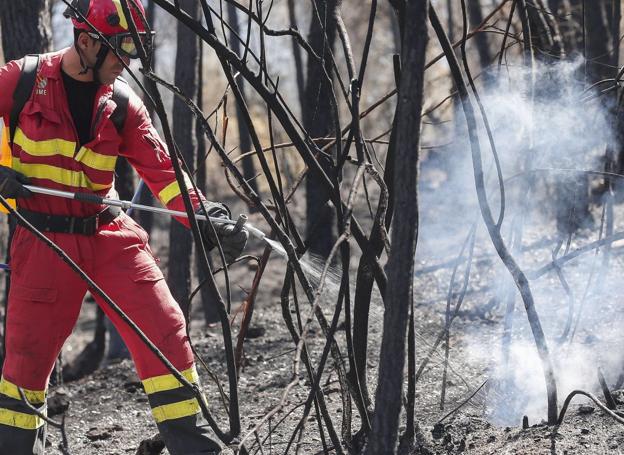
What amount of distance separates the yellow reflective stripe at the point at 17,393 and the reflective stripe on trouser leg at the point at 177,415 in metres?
0.48

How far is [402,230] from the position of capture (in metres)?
2.22

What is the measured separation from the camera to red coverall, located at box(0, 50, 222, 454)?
3.58m

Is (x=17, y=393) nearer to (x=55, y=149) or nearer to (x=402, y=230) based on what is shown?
Answer: (x=55, y=149)

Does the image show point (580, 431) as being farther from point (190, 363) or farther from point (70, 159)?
point (70, 159)

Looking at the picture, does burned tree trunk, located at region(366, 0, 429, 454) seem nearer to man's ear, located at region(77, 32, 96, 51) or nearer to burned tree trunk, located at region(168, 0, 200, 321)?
man's ear, located at region(77, 32, 96, 51)

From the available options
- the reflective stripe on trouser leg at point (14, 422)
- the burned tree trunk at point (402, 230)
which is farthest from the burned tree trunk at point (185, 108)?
the burned tree trunk at point (402, 230)

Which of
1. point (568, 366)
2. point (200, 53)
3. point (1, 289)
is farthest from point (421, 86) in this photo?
point (1, 289)

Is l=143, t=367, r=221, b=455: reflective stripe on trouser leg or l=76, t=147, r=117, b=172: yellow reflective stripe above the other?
l=76, t=147, r=117, b=172: yellow reflective stripe

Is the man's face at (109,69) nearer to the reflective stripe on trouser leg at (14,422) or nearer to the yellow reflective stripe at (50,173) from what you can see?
the yellow reflective stripe at (50,173)

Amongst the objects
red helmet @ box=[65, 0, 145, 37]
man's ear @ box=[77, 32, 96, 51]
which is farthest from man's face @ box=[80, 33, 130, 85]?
red helmet @ box=[65, 0, 145, 37]

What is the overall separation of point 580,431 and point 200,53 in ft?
16.8

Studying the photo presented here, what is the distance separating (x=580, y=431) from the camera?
135 inches

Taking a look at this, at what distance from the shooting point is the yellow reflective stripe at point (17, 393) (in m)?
3.55

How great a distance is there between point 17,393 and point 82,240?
71 cm
